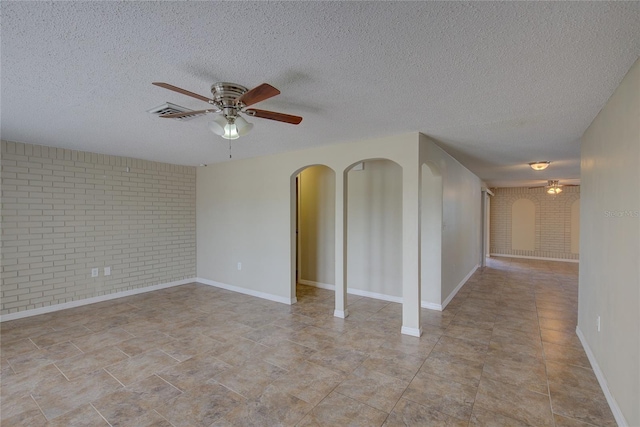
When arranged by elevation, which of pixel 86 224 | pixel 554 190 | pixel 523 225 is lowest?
pixel 523 225

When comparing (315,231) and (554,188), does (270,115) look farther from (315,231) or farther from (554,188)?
(554,188)

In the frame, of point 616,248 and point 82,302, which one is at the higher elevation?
point 616,248

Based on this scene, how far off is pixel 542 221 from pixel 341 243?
8613mm

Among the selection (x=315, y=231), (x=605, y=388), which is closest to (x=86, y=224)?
→ (x=315, y=231)

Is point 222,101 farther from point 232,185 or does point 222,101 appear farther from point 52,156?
point 52,156

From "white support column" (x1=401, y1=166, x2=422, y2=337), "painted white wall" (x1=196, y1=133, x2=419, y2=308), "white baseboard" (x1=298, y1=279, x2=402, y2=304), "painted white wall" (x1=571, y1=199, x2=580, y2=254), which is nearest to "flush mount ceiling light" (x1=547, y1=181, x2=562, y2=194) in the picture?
"painted white wall" (x1=571, y1=199, x2=580, y2=254)

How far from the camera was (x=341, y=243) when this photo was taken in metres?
3.98

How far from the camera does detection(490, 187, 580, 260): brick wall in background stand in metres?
8.97

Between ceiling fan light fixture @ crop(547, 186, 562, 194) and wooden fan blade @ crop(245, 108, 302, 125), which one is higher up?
wooden fan blade @ crop(245, 108, 302, 125)

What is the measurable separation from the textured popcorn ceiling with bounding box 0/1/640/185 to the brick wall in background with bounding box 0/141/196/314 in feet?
4.35

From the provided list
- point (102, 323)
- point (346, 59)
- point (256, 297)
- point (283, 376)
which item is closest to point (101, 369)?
point (102, 323)

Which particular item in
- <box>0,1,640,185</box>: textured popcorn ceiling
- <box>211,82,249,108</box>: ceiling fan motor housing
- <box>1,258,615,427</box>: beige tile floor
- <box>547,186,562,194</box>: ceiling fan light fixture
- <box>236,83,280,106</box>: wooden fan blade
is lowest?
<box>1,258,615,427</box>: beige tile floor

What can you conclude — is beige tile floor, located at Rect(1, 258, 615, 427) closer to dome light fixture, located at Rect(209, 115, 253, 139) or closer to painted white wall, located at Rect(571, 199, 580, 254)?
dome light fixture, located at Rect(209, 115, 253, 139)

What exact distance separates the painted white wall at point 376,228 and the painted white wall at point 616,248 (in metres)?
2.30
